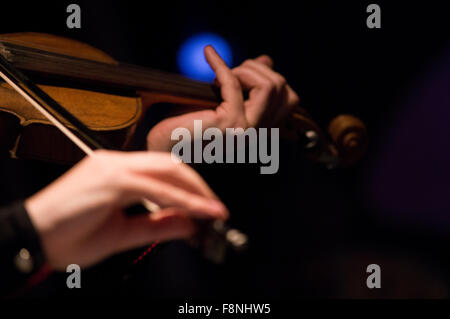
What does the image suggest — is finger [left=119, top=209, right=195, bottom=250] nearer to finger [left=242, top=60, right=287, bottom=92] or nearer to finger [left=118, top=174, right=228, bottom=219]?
finger [left=118, top=174, right=228, bottom=219]

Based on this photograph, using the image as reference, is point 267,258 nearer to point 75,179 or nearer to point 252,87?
point 252,87

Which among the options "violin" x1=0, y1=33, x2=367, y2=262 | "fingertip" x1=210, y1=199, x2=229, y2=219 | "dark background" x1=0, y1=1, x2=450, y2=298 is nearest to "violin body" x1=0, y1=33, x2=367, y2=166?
"violin" x1=0, y1=33, x2=367, y2=262

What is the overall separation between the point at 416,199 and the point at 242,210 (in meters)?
0.60

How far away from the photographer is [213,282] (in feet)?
4.48

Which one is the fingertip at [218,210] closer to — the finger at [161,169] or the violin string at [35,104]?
the finger at [161,169]

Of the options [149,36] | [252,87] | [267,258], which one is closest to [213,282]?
[267,258]

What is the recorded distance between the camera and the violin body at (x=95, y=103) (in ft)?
2.34

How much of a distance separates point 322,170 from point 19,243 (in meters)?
1.13

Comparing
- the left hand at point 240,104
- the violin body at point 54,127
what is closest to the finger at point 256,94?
the left hand at point 240,104

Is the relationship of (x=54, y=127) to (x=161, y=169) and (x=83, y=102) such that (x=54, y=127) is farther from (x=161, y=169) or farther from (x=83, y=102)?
(x=161, y=169)

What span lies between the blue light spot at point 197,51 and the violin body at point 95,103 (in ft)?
1.30

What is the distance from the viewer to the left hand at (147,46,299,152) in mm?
908

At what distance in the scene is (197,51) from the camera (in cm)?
134
